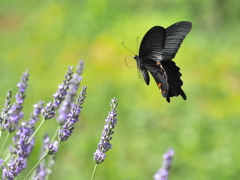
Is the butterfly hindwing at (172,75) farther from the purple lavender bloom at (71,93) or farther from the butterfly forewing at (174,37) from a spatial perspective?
the purple lavender bloom at (71,93)

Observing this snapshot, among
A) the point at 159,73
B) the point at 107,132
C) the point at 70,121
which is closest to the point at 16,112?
the point at 70,121

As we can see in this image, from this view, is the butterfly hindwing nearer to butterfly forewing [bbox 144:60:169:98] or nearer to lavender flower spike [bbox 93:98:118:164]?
butterfly forewing [bbox 144:60:169:98]

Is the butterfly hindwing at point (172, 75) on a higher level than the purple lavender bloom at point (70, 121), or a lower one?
higher

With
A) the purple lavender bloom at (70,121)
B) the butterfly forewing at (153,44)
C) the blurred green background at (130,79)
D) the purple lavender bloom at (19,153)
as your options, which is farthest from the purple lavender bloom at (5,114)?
the blurred green background at (130,79)

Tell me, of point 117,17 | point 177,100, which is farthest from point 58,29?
point 177,100

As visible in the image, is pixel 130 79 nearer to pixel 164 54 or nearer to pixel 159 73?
pixel 159 73
